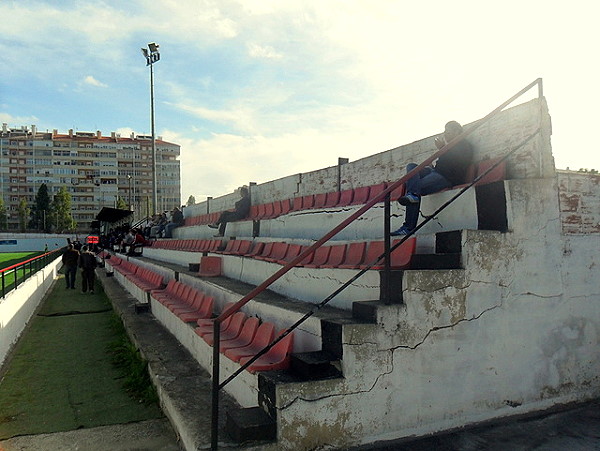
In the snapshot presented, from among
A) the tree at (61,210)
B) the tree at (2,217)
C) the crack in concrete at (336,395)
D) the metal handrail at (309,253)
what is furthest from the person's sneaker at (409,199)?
the tree at (2,217)

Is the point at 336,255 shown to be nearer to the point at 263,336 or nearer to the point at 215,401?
the point at 263,336

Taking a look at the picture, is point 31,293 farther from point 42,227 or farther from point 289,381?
point 42,227

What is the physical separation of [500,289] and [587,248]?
1.06m

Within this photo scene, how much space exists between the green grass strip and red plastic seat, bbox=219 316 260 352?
0.86m

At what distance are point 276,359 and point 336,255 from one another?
1537 millimetres

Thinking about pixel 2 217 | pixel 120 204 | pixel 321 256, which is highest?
pixel 120 204

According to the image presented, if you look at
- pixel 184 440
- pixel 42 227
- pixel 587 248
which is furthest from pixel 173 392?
pixel 42 227

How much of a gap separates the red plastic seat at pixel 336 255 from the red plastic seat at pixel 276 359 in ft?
3.89

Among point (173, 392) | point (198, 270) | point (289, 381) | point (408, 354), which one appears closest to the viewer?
point (289, 381)

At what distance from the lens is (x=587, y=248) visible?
378 cm

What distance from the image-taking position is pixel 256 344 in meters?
3.52

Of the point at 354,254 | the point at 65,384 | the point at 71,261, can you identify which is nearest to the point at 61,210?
the point at 71,261

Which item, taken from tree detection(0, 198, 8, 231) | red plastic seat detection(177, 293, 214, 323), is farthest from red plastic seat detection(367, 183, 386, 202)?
tree detection(0, 198, 8, 231)


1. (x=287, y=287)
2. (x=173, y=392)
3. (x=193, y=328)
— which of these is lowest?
(x=173, y=392)
